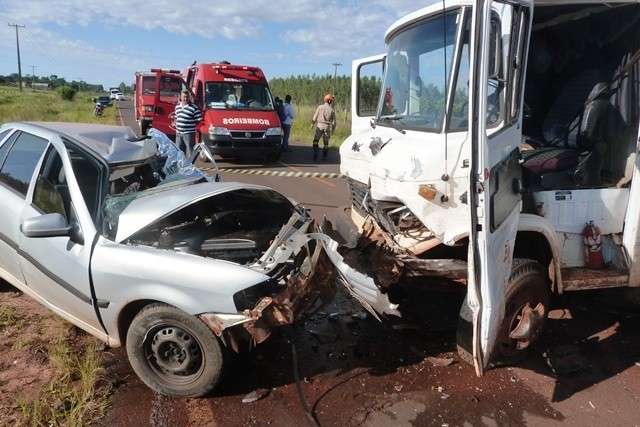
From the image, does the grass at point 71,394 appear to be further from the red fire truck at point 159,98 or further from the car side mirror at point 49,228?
the red fire truck at point 159,98

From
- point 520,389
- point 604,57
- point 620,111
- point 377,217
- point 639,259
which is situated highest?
point 604,57

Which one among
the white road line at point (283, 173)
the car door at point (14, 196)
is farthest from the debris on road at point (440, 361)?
the white road line at point (283, 173)

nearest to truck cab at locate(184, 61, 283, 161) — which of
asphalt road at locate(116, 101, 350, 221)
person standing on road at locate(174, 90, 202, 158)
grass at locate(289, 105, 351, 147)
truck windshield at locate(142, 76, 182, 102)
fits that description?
asphalt road at locate(116, 101, 350, 221)

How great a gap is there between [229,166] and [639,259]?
10.6m

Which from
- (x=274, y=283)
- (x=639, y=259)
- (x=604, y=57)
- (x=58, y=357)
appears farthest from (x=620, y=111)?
(x=58, y=357)

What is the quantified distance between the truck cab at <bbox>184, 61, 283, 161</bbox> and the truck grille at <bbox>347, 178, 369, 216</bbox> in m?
9.08

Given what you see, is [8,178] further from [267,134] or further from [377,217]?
[267,134]

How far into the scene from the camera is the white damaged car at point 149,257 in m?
3.17

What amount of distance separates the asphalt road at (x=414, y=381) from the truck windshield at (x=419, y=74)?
105cm

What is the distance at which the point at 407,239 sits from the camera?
3.71 meters

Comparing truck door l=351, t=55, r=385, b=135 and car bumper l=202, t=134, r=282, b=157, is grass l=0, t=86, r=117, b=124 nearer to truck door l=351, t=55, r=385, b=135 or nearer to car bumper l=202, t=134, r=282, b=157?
car bumper l=202, t=134, r=282, b=157

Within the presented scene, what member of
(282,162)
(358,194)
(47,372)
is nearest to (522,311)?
(358,194)

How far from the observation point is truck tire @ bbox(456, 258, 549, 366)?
12.1 ft

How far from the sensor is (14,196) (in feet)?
13.2
